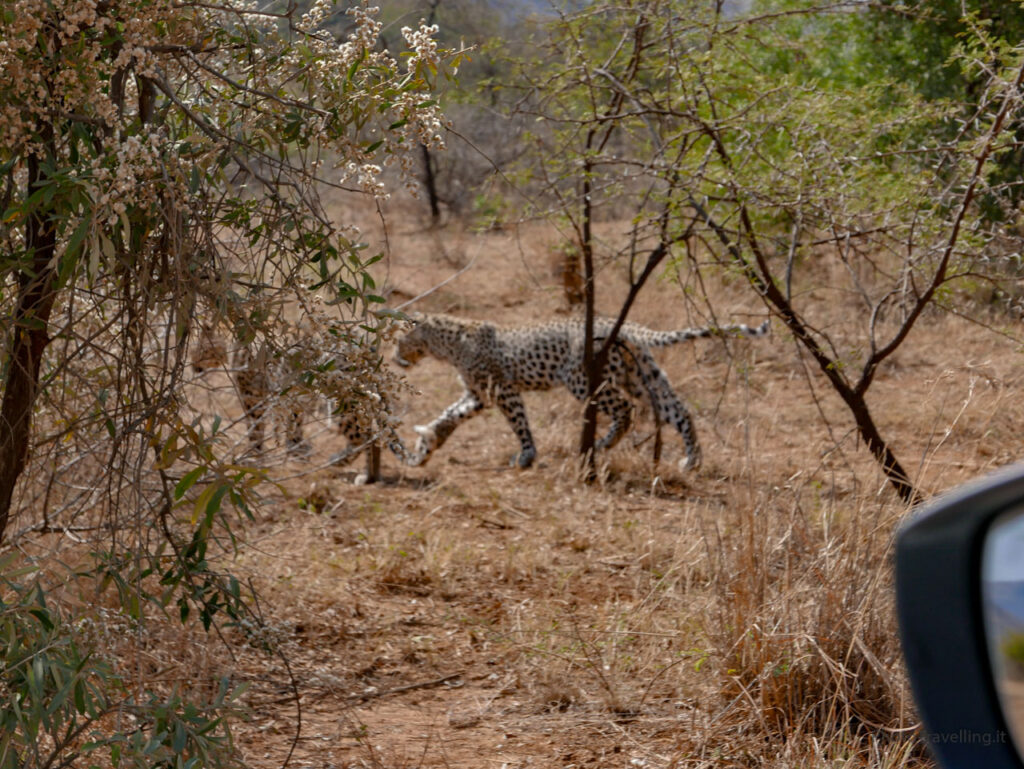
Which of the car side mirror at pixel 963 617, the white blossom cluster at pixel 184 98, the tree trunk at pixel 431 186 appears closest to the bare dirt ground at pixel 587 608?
the white blossom cluster at pixel 184 98

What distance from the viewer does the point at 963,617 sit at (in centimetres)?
129

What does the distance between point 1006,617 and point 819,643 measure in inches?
83.1

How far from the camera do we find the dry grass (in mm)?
3281

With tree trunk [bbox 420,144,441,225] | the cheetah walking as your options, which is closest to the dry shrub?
the cheetah walking

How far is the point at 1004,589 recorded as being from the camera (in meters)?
1.28

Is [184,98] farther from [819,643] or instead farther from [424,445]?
[424,445]

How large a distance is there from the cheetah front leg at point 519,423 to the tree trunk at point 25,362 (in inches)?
220

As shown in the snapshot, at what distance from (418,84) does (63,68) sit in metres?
0.81

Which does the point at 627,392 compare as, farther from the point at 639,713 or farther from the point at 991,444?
the point at 639,713

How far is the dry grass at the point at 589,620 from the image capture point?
328cm

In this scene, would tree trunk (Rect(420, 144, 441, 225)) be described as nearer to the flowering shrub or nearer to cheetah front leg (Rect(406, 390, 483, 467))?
cheetah front leg (Rect(406, 390, 483, 467))

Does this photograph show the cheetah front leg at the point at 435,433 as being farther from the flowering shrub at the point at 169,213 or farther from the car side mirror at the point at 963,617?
the car side mirror at the point at 963,617

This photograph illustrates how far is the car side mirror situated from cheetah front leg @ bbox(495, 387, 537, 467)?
7101mm

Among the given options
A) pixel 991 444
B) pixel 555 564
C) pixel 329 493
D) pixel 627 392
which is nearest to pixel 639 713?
pixel 555 564
